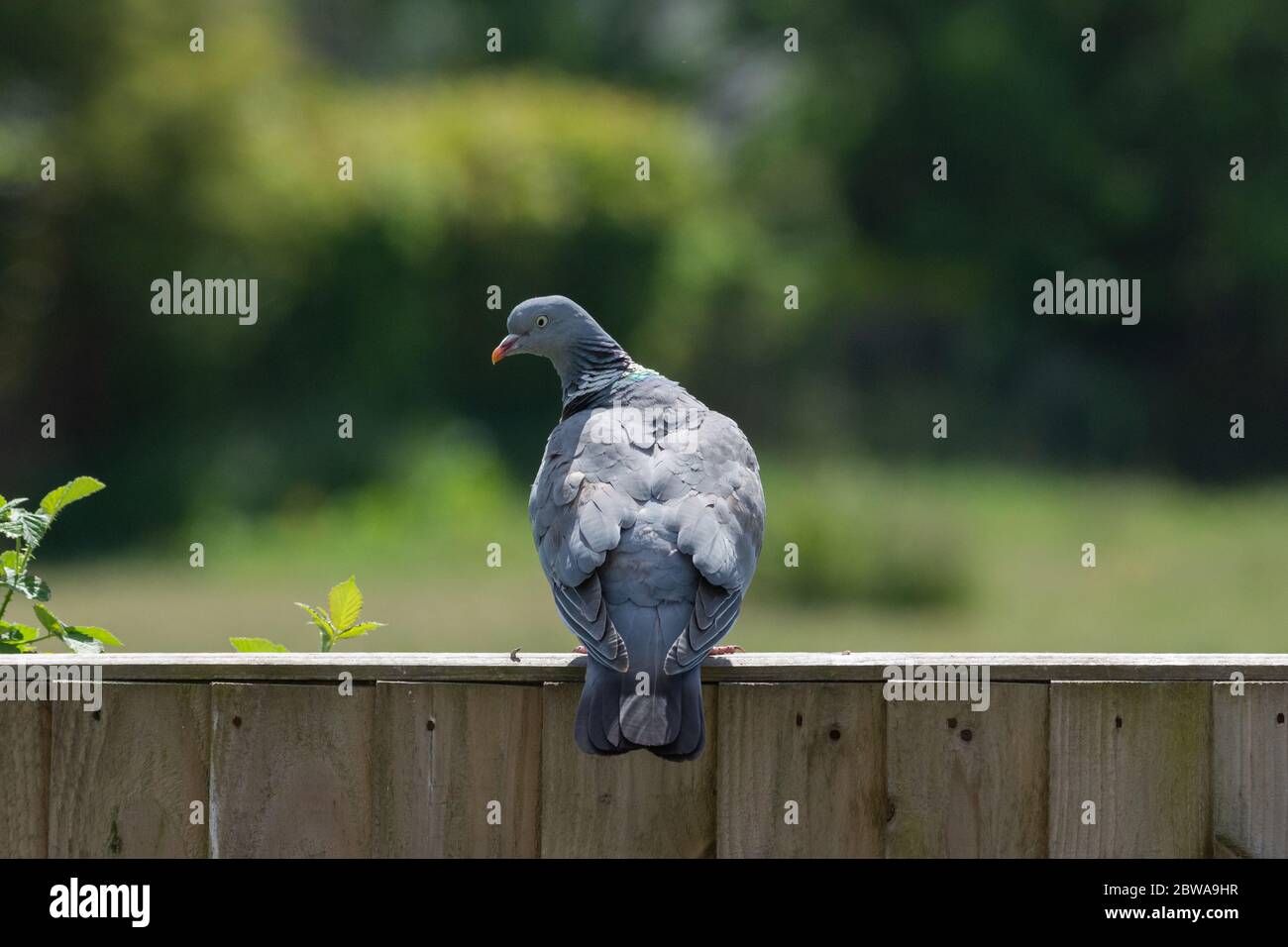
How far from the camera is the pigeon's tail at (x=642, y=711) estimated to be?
8.44 ft

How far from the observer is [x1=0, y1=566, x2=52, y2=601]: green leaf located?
2822 millimetres

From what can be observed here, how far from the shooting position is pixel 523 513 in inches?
570

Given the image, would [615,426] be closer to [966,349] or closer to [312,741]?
[312,741]

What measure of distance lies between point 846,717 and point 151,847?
1.13m

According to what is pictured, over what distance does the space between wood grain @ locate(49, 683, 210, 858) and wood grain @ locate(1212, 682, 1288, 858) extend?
1.61m

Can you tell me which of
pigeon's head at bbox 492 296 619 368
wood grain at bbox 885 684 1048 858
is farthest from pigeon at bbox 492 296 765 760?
pigeon's head at bbox 492 296 619 368

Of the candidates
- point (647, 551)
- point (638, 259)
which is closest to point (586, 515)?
point (647, 551)

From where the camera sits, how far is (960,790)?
2.66 meters

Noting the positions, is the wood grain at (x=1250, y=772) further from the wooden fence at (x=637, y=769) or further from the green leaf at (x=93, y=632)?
the green leaf at (x=93, y=632)

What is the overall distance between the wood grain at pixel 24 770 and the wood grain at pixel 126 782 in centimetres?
2

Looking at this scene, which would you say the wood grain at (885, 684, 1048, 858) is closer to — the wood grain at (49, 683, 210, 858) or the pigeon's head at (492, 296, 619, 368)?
the wood grain at (49, 683, 210, 858)

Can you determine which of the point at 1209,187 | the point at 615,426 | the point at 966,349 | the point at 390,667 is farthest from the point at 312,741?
the point at 1209,187

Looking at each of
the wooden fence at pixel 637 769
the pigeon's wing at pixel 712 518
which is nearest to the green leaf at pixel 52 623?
the wooden fence at pixel 637 769

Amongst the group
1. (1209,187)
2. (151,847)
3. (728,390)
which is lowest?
(151,847)
